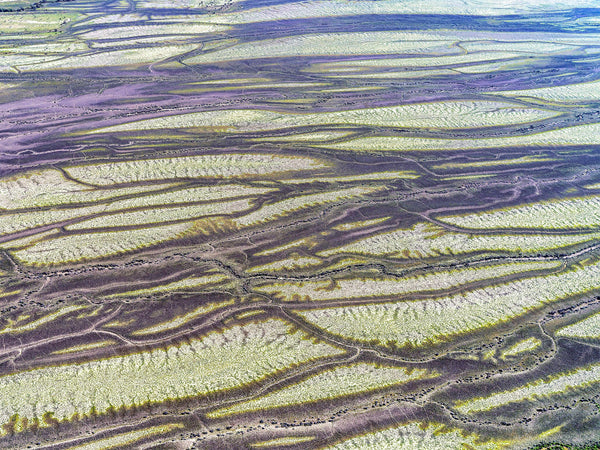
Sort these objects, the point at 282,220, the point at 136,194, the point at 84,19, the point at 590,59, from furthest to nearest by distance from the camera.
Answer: the point at 84,19 < the point at 590,59 < the point at 136,194 < the point at 282,220

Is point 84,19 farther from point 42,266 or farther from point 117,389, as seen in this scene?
point 117,389

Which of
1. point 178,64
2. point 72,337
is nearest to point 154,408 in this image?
point 72,337

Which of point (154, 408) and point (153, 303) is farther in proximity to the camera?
point (153, 303)

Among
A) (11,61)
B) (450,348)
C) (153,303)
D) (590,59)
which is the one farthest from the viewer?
(590,59)

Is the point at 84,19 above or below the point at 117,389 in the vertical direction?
above

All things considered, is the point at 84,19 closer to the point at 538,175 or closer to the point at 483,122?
the point at 483,122

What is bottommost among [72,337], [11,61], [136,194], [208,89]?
[72,337]
